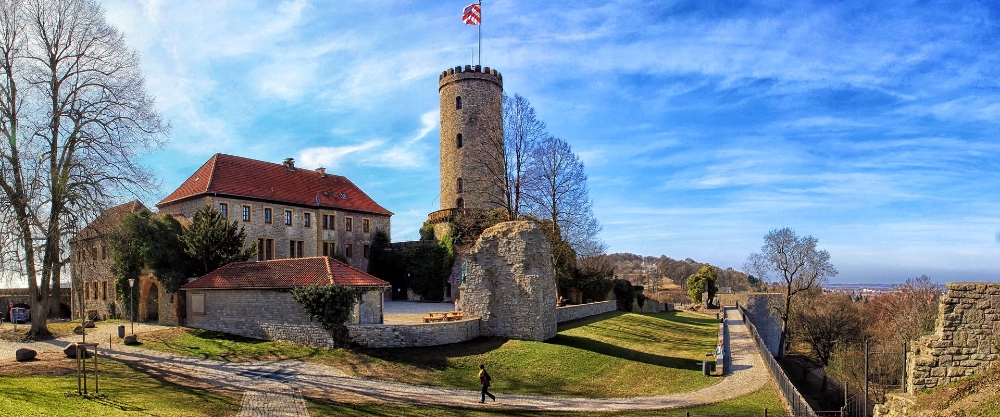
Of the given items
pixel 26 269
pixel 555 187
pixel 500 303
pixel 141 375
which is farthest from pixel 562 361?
pixel 26 269

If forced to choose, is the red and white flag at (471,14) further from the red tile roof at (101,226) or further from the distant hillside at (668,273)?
the distant hillside at (668,273)

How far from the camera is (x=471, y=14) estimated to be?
39.3 metres

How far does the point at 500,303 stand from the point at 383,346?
15.4 feet

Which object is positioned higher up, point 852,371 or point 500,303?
point 500,303

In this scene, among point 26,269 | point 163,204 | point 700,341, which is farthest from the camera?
point 163,204

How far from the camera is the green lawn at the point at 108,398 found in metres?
11.4

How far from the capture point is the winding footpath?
1452 centimetres

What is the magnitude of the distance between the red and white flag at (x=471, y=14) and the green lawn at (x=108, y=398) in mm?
29402

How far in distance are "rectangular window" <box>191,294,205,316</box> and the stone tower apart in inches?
858

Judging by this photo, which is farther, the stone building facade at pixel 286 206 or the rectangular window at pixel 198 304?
the stone building facade at pixel 286 206

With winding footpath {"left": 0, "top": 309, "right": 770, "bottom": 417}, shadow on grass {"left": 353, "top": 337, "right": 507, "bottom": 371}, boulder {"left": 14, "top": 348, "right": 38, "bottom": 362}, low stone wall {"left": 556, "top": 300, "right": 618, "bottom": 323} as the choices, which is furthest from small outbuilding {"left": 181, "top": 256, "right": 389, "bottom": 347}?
low stone wall {"left": 556, "top": 300, "right": 618, "bottom": 323}

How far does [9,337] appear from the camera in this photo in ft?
73.4

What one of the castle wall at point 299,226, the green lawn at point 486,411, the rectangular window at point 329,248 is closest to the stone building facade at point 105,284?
the castle wall at point 299,226

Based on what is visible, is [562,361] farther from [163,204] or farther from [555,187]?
[163,204]
